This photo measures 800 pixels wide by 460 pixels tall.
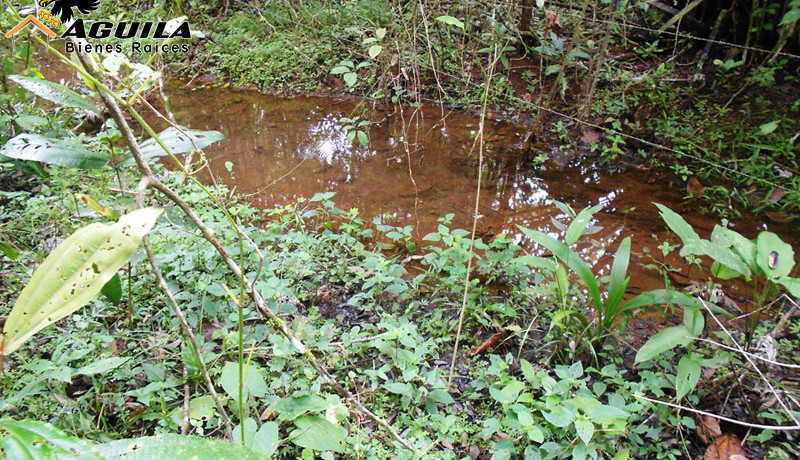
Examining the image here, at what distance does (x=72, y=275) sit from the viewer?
0.67m

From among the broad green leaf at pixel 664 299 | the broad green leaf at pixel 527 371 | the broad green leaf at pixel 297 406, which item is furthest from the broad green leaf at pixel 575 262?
the broad green leaf at pixel 297 406

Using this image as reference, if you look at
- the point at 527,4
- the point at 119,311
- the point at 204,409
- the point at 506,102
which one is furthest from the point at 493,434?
the point at 527,4

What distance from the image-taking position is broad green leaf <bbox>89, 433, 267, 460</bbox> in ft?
2.22

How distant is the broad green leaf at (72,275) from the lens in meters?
0.64

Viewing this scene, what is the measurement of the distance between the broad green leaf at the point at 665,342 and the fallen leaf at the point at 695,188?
188 centimetres

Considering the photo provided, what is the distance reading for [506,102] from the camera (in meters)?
4.12

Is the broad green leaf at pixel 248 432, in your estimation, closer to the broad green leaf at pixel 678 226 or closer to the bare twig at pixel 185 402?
the bare twig at pixel 185 402

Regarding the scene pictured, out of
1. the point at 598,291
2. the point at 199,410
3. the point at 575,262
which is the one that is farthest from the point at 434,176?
the point at 199,410

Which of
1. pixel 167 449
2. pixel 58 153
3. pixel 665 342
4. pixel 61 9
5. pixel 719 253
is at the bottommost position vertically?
pixel 665 342

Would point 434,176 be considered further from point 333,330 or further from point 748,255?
point 748,255

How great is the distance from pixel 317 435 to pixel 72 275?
0.89m

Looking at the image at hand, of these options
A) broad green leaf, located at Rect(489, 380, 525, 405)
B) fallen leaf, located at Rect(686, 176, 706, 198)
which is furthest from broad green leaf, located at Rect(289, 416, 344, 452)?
fallen leaf, located at Rect(686, 176, 706, 198)

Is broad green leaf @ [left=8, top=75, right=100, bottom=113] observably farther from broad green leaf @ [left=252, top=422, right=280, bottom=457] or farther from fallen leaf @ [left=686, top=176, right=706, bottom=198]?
fallen leaf @ [left=686, top=176, right=706, bottom=198]

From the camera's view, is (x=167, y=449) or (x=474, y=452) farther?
(x=474, y=452)
